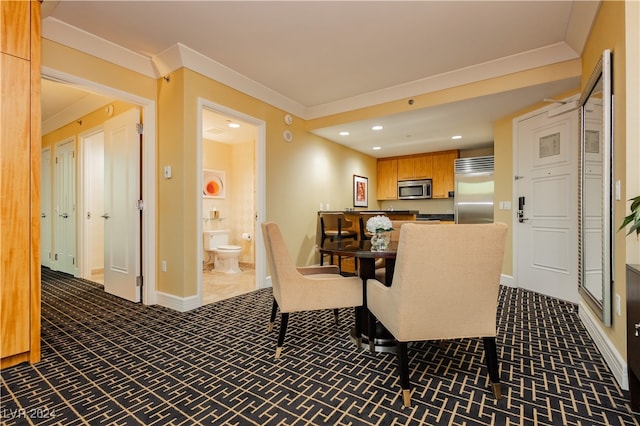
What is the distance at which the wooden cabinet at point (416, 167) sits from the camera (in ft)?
21.3

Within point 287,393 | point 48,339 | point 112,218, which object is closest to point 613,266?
point 287,393

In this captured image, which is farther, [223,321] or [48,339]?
[223,321]

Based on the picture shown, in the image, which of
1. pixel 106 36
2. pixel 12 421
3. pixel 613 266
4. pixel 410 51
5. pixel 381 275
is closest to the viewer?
pixel 12 421

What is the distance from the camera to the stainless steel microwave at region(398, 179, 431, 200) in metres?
6.43

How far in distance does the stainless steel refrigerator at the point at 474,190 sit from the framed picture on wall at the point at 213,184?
4298 millimetres

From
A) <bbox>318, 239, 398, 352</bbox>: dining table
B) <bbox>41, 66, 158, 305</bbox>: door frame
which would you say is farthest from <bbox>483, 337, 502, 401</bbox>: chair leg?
<bbox>41, 66, 158, 305</bbox>: door frame

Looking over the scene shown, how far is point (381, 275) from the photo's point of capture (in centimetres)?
249

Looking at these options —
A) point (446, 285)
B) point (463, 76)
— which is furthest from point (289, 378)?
point (463, 76)

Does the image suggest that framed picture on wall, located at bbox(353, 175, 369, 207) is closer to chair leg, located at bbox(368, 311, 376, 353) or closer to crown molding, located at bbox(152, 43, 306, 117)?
crown molding, located at bbox(152, 43, 306, 117)

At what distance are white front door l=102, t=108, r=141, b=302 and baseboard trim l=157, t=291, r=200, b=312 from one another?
349 millimetres

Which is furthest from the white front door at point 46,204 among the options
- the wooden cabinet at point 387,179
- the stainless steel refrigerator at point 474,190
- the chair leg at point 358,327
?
the stainless steel refrigerator at point 474,190

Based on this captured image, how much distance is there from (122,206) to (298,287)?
2.58 metres

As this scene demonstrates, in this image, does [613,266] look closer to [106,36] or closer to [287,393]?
[287,393]

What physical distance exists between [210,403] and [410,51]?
3.27 metres
